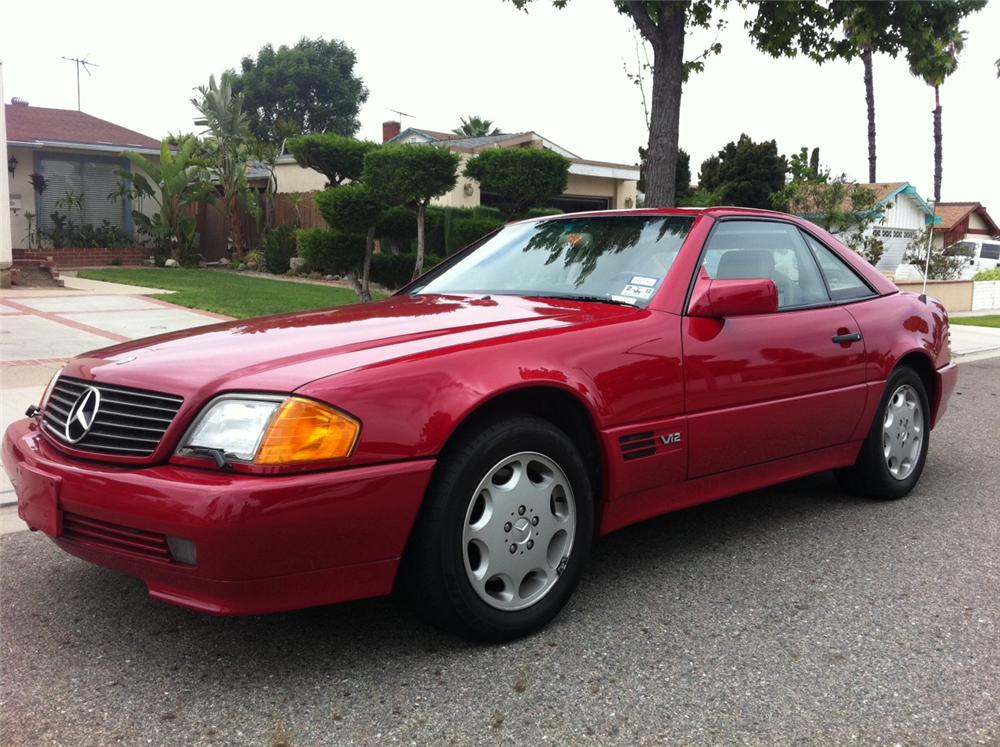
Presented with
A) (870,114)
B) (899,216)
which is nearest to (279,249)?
(899,216)

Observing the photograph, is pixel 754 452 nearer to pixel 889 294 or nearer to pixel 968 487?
pixel 889 294

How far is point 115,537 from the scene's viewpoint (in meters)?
2.75

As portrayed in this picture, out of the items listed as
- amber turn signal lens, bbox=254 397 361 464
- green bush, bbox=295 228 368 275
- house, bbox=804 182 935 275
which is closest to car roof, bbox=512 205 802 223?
amber turn signal lens, bbox=254 397 361 464

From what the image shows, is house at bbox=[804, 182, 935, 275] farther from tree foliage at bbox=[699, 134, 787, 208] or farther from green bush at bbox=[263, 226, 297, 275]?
green bush at bbox=[263, 226, 297, 275]

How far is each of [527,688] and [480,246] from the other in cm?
246

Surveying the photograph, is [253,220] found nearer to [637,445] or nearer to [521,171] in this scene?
[521,171]

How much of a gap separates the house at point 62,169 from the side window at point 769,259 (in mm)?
20820

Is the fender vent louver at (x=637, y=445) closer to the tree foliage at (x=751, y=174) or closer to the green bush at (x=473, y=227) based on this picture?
the green bush at (x=473, y=227)

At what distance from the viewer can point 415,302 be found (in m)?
4.05

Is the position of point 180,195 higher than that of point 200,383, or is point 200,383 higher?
point 180,195

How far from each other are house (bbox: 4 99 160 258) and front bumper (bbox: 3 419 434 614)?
21.1 meters

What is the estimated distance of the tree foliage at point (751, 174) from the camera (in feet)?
121

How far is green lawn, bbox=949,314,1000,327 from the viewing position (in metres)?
18.2

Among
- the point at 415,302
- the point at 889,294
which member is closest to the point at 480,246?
the point at 415,302
